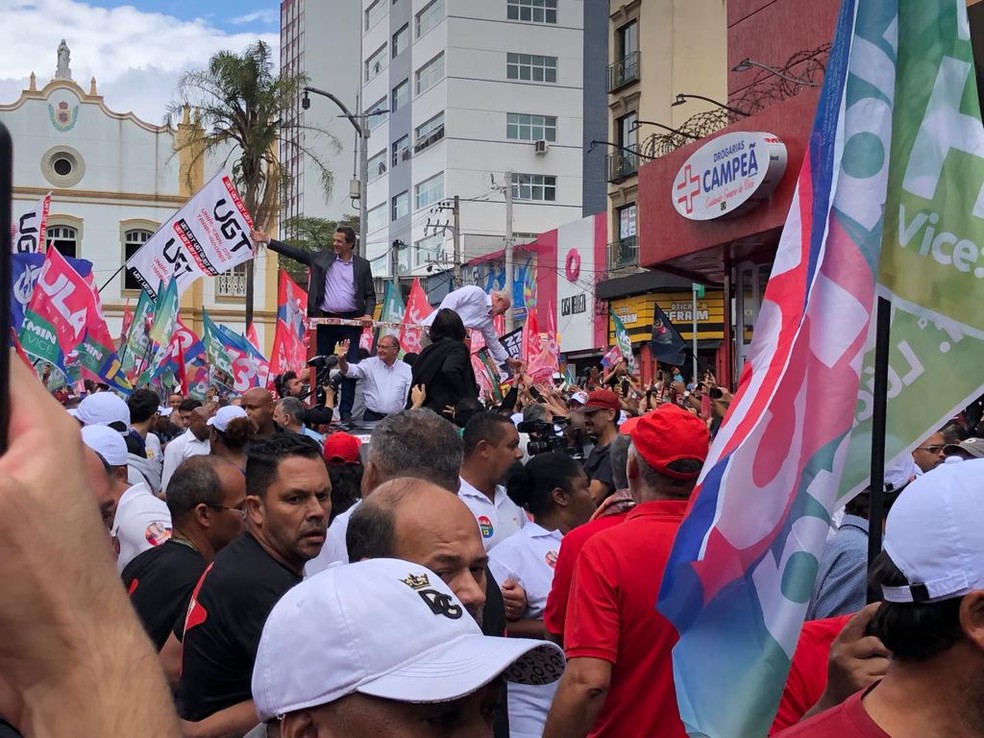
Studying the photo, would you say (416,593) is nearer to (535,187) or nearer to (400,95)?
(535,187)

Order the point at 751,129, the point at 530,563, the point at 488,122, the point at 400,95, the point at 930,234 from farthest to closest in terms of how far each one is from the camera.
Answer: the point at 400,95 < the point at 488,122 < the point at 751,129 < the point at 530,563 < the point at 930,234

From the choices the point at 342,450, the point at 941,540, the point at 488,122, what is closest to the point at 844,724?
the point at 941,540

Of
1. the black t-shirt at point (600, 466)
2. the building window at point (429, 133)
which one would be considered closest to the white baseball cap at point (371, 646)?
the black t-shirt at point (600, 466)

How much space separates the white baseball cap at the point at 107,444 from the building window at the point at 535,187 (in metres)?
50.2

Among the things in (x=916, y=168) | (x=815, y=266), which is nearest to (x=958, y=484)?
(x=815, y=266)

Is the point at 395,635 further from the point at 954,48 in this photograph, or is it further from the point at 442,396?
the point at 442,396

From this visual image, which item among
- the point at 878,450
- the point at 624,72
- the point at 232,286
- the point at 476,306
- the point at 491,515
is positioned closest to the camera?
the point at 878,450

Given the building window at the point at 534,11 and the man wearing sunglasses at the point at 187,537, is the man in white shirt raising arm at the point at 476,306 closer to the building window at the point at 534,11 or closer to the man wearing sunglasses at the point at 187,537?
the man wearing sunglasses at the point at 187,537

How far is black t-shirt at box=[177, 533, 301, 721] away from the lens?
3.49 m

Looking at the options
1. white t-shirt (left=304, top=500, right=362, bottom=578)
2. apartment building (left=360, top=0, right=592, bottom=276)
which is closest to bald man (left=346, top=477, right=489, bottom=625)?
white t-shirt (left=304, top=500, right=362, bottom=578)

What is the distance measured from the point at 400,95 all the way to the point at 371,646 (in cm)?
6152

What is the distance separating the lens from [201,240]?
12375 mm

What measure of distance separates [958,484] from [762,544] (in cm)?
75

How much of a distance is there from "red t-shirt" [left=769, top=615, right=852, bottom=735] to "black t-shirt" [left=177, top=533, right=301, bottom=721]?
1474 millimetres
